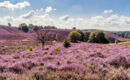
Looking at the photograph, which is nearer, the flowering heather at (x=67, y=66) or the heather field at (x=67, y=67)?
the heather field at (x=67, y=67)

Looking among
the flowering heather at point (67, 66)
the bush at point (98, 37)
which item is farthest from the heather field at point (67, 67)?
the bush at point (98, 37)

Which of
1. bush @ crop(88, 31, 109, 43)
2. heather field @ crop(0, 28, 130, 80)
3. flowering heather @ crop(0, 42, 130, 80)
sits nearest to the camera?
heather field @ crop(0, 28, 130, 80)

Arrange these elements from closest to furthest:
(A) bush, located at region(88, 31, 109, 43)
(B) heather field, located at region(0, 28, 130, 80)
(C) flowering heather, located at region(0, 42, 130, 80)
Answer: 1. (B) heather field, located at region(0, 28, 130, 80)
2. (C) flowering heather, located at region(0, 42, 130, 80)
3. (A) bush, located at region(88, 31, 109, 43)

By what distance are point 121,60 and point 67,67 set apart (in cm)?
354

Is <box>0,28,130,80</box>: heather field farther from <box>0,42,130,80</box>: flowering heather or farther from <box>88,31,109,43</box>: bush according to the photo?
<box>88,31,109,43</box>: bush

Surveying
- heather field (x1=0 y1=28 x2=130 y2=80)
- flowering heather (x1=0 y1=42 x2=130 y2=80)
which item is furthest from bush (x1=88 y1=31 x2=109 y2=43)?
flowering heather (x1=0 y1=42 x2=130 y2=80)

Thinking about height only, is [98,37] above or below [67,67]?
below

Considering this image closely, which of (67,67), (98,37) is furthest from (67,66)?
(98,37)

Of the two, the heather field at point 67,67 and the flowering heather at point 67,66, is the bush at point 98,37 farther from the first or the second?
the flowering heather at point 67,66

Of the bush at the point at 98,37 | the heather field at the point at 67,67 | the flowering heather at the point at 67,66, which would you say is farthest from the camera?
the bush at the point at 98,37

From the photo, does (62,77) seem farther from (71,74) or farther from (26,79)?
(26,79)

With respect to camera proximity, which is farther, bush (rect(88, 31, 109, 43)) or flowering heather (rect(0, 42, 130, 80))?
bush (rect(88, 31, 109, 43))

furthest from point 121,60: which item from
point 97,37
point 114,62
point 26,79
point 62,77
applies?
point 97,37

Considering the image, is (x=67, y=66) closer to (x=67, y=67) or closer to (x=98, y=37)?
(x=67, y=67)
